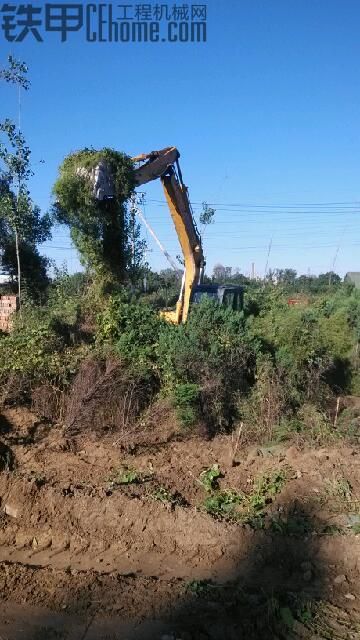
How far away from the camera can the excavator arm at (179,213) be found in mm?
11641

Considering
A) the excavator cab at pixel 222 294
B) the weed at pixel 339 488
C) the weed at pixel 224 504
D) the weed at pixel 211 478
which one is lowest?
the weed at pixel 224 504

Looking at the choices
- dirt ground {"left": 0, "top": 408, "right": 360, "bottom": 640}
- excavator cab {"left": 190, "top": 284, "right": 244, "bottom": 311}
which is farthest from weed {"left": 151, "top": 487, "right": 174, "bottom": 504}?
excavator cab {"left": 190, "top": 284, "right": 244, "bottom": 311}

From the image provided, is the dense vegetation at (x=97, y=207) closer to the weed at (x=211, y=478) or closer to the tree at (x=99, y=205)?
the tree at (x=99, y=205)

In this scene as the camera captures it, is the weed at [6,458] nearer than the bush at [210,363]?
Yes

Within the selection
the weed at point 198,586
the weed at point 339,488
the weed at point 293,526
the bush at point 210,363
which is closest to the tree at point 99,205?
the bush at point 210,363

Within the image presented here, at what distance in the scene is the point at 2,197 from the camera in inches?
503

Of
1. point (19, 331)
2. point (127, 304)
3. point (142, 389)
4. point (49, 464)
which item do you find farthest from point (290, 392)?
point (19, 331)

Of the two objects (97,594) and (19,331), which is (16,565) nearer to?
(97,594)

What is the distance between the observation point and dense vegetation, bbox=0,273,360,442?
8.49 metres

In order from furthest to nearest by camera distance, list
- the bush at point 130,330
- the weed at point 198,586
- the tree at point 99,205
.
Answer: the tree at point 99,205 < the bush at point 130,330 < the weed at point 198,586

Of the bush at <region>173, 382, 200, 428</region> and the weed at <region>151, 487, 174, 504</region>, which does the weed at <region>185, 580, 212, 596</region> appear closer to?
the weed at <region>151, 487, 174, 504</region>

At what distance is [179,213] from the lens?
41.2 feet

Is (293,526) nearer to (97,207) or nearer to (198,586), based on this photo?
(198,586)

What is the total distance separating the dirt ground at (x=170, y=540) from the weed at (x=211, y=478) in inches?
1.0
